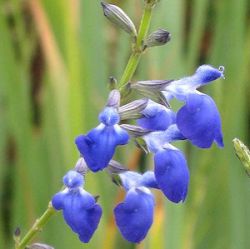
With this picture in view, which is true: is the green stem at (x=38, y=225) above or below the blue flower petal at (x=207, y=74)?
below

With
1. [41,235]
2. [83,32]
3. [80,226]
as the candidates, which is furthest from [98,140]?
[41,235]

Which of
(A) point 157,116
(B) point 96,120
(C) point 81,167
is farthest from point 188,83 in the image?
(B) point 96,120

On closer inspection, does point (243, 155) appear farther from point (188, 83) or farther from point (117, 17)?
point (117, 17)

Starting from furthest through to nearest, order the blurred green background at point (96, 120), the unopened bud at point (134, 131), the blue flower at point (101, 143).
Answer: the blurred green background at point (96, 120) < the unopened bud at point (134, 131) < the blue flower at point (101, 143)

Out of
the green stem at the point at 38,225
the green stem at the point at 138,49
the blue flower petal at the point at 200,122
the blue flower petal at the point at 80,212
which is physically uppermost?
the green stem at the point at 138,49

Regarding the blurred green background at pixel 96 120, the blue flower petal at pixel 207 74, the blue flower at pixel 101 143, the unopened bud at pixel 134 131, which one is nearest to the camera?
the blue flower at pixel 101 143

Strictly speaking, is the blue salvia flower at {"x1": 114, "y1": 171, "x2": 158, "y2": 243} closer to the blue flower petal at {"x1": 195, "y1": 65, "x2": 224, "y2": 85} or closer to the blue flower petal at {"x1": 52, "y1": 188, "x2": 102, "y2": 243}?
the blue flower petal at {"x1": 52, "y1": 188, "x2": 102, "y2": 243}

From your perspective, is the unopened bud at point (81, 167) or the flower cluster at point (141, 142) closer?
the flower cluster at point (141, 142)

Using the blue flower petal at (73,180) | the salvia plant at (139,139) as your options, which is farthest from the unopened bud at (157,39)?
the blue flower petal at (73,180)

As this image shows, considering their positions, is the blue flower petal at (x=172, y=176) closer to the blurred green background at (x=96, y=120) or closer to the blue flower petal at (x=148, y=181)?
the blue flower petal at (x=148, y=181)
